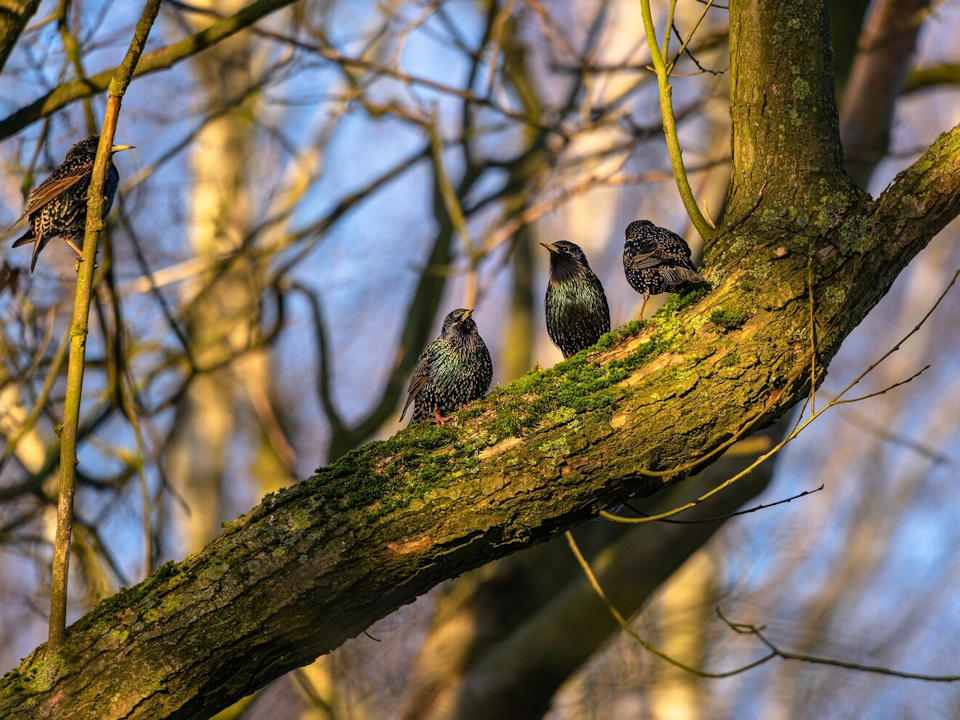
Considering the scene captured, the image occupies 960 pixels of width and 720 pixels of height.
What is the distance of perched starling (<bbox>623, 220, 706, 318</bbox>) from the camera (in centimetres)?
298

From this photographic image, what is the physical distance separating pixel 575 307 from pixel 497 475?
1.87 m

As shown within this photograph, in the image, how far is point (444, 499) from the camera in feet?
8.68

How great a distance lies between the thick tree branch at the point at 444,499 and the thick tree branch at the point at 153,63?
6.92 feet

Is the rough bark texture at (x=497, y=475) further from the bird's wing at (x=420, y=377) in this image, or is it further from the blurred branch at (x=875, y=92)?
the blurred branch at (x=875, y=92)

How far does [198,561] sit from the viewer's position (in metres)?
2.65

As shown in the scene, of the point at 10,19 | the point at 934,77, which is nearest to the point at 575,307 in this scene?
the point at 10,19

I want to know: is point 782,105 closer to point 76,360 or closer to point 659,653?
Result: point 659,653

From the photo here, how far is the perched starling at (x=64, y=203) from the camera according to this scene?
12.7 ft

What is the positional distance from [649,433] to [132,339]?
→ 5.28 meters

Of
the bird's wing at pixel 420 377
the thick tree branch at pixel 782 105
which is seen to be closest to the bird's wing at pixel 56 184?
the bird's wing at pixel 420 377

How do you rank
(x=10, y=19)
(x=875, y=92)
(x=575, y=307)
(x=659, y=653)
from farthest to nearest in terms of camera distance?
(x=875, y=92)
(x=575, y=307)
(x=10, y=19)
(x=659, y=653)

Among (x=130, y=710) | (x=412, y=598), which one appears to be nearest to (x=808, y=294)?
(x=412, y=598)

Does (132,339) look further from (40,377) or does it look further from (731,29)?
(731,29)

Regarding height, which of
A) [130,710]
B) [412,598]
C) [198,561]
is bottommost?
[412,598]
